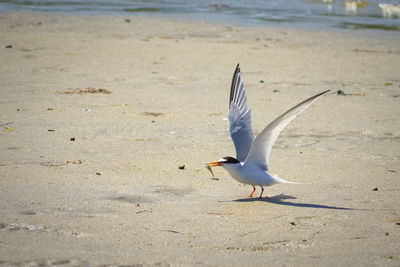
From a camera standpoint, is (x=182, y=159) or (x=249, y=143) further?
(x=182, y=159)

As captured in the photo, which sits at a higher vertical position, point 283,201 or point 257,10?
point 257,10

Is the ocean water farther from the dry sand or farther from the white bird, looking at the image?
the white bird

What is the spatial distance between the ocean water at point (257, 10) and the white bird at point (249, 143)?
1333 centimetres

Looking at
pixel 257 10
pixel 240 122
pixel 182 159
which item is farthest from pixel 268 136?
pixel 257 10

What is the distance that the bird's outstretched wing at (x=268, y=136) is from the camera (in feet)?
13.5

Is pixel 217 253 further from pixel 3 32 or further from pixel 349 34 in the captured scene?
pixel 349 34

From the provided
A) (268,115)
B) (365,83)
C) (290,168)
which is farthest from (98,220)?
(365,83)

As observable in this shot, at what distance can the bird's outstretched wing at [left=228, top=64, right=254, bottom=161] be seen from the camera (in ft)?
16.3

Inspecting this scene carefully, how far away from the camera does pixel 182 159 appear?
5.75 m

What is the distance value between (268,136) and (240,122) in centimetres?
75

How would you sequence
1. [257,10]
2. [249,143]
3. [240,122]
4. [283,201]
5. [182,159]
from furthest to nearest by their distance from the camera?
[257,10], [182,159], [240,122], [249,143], [283,201]

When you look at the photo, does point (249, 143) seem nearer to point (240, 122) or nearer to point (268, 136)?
point (240, 122)

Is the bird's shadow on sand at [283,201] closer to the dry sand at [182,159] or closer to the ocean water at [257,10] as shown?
the dry sand at [182,159]

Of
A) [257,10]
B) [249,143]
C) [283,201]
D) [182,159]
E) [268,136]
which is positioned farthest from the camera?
[257,10]
